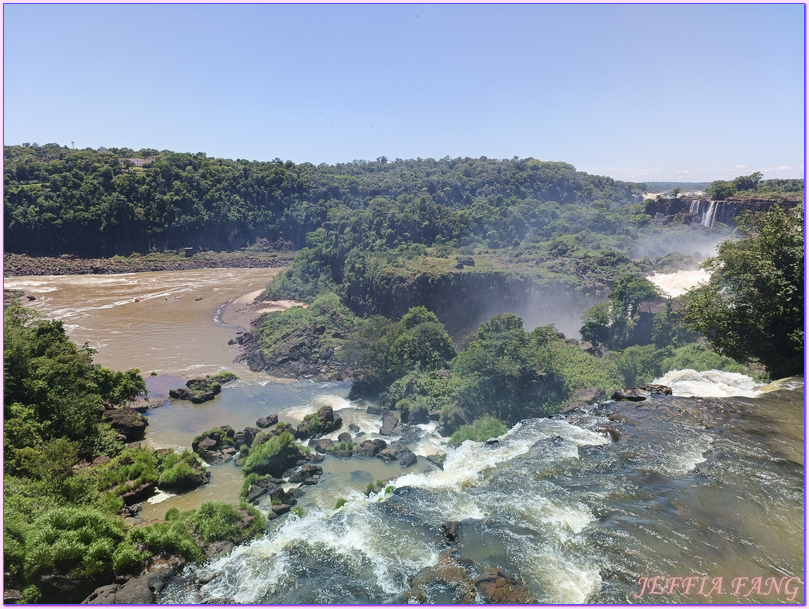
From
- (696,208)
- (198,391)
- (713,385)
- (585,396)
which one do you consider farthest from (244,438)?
(696,208)

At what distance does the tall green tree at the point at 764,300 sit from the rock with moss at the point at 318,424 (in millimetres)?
21551

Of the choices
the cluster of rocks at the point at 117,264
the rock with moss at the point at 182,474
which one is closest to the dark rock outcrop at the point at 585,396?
the rock with moss at the point at 182,474

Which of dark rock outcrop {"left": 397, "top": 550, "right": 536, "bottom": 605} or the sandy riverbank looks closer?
dark rock outcrop {"left": 397, "top": 550, "right": 536, "bottom": 605}

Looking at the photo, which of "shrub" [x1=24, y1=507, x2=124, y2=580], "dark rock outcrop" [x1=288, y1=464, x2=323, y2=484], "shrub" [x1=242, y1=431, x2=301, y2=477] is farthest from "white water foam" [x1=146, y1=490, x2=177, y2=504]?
"shrub" [x1=24, y1=507, x2=124, y2=580]

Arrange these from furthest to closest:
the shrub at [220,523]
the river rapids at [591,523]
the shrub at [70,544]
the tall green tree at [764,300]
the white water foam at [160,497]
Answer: the white water foam at [160,497] → the tall green tree at [764,300] → the shrub at [220,523] → the shrub at [70,544] → the river rapids at [591,523]

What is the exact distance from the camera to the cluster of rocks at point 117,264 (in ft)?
272

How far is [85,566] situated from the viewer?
13.0m

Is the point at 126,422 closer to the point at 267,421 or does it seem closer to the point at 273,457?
the point at 267,421

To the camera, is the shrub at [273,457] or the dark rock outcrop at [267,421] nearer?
the shrub at [273,457]

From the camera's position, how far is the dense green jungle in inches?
722

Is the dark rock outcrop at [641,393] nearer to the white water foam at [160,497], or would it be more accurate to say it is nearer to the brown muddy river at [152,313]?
the white water foam at [160,497]

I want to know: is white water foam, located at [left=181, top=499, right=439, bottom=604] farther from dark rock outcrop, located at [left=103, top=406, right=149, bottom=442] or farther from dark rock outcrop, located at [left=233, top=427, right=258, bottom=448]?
dark rock outcrop, located at [left=103, top=406, right=149, bottom=442]

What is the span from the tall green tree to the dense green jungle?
8 centimetres

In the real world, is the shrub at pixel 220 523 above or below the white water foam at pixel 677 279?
below
